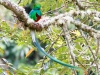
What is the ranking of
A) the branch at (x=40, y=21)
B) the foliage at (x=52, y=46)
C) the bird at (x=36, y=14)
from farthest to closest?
the foliage at (x=52, y=46)
the bird at (x=36, y=14)
the branch at (x=40, y=21)

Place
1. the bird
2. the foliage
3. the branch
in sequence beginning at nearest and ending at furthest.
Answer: the branch, the bird, the foliage

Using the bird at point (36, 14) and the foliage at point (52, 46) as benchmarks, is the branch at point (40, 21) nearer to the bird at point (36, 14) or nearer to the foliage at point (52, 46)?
the bird at point (36, 14)

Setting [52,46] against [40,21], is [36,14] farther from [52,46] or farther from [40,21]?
[52,46]

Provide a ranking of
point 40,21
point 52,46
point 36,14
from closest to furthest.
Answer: point 40,21 < point 36,14 < point 52,46

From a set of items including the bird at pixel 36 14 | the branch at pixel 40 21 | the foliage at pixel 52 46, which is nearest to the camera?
the branch at pixel 40 21

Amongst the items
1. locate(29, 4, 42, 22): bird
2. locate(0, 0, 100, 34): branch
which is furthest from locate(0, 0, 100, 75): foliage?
locate(0, 0, 100, 34): branch

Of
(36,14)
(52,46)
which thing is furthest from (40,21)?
(52,46)

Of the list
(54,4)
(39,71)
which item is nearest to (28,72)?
(39,71)

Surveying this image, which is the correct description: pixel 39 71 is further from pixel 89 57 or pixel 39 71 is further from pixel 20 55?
pixel 20 55

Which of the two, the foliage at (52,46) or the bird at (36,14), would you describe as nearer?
the bird at (36,14)

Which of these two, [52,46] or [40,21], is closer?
[40,21]

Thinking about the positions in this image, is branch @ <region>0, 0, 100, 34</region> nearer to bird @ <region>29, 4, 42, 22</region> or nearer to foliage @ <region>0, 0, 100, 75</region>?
bird @ <region>29, 4, 42, 22</region>

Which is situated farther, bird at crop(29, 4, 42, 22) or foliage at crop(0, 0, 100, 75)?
foliage at crop(0, 0, 100, 75)

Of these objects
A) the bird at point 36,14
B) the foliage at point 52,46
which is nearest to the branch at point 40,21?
the bird at point 36,14
